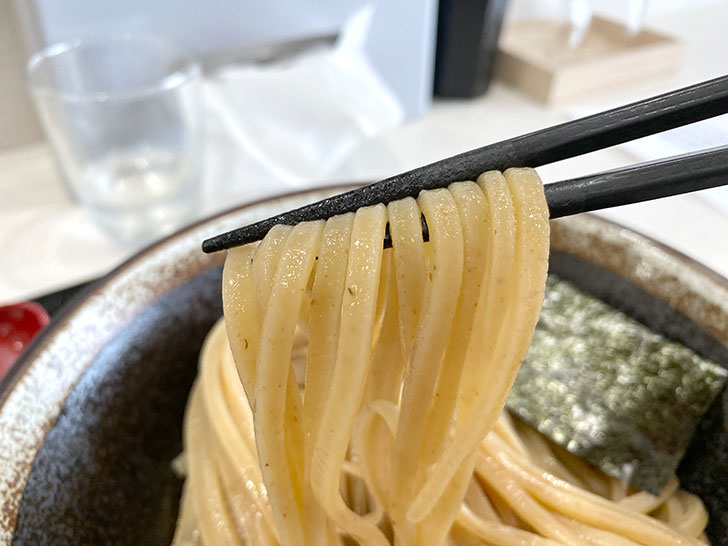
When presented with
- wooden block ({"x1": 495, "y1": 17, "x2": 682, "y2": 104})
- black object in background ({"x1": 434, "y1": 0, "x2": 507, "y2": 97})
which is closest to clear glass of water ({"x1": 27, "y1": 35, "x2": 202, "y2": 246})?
black object in background ({"x1": 434, "y1": 0, "x2": 507, "y2": 97})

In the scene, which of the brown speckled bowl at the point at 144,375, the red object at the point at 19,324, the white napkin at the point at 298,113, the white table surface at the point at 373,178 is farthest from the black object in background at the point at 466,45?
the red object at the point at 19,324

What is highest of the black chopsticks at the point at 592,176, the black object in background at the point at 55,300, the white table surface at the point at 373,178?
the black chopsticks at the point at 592,176

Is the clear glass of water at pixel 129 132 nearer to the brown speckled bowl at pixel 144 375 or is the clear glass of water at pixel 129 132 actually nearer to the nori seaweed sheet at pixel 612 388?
the brown speckled bowl at pixel 144 375

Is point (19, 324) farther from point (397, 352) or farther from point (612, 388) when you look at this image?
point (612, 388)

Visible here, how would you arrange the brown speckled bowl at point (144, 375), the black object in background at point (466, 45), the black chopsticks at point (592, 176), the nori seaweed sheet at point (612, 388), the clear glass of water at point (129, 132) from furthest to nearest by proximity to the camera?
the black object in background at point (466, 45)
the clear glass of water at point (129, 132)
the nori seaweed sheet at point (612, 388)
the brown speckled bowl at point (144, 375)
the black chopsticks at point (592, 176)

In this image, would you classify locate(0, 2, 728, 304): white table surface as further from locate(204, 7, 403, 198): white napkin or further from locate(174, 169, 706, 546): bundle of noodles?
locate(174, 169, 706, 546): bundle of noodles

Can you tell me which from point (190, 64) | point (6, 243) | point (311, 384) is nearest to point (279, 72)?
point (190, 64)
